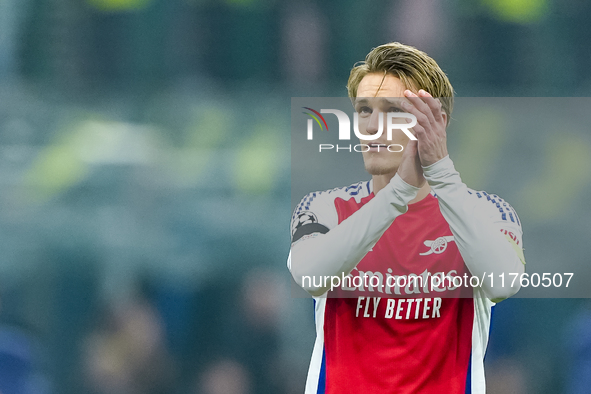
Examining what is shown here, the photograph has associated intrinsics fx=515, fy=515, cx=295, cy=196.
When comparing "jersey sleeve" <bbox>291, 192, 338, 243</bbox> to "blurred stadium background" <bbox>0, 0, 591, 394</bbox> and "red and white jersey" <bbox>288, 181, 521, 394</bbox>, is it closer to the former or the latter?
"red and white jersey" <bbox>288, 181, 521, 394</bbox>

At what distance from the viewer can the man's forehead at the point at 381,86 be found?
1.46 metres

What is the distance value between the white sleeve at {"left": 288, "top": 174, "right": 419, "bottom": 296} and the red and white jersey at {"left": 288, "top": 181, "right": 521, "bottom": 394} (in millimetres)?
77

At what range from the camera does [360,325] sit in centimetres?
147

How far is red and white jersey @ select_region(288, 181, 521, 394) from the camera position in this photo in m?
1.45

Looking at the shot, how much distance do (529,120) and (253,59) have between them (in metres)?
0.90

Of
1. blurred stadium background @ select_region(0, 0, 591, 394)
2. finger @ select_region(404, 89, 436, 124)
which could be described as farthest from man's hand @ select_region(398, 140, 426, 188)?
blurred stadium background @ select_region(0, 0, 591, 394)

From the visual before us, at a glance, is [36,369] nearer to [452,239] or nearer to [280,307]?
[280,307]

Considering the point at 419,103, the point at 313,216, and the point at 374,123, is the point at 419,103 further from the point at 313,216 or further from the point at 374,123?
the point at 313,216

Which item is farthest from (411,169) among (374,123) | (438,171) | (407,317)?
(407,317)

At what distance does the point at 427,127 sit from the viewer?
1461mm

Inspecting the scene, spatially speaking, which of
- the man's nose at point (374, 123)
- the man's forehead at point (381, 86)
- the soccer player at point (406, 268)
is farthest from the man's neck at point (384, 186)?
the man's forehead at point (381, 86)

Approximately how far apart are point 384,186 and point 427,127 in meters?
0.21

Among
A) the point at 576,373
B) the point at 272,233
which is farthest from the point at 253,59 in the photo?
the point at 576,373

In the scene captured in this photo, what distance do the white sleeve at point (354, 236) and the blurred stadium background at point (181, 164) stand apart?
0.29 metres
